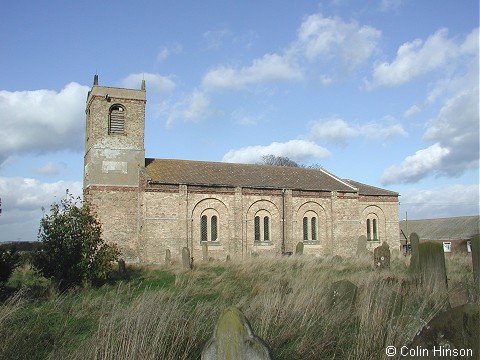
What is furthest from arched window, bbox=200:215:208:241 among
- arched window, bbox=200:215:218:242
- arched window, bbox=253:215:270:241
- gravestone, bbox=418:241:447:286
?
gravestone, bbox=418:241:447:286

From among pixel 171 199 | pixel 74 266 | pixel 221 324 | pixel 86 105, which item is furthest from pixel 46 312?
pixel 86 105

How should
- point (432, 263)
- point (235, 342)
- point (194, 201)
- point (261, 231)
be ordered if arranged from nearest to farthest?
point (235, 342) < point (432, 263) < point (194, 201) < point (261, 231)

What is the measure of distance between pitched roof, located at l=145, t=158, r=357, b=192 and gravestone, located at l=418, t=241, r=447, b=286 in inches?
702

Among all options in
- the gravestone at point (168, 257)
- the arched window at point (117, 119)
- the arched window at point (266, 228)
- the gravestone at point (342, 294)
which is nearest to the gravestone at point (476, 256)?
the gravestone at point (342, 294)

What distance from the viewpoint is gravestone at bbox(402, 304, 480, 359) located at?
360 cm

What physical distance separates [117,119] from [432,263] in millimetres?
22097

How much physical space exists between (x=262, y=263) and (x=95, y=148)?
1431 cm

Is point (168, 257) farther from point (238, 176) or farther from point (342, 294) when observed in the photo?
point (342, 294)

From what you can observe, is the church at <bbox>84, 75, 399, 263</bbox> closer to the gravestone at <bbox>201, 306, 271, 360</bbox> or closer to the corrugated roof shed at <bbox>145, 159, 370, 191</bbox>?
the corrugated roof shed at <bbox>145, 159, 370, 191</bbox>

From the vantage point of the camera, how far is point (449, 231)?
47.3 m

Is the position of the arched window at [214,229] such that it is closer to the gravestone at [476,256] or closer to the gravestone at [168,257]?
the gravestone at [168,257]

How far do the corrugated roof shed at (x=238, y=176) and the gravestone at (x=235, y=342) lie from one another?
22.5 metres

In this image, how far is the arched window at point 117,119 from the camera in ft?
89.1

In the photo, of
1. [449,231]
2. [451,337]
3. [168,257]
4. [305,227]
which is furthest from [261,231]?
[449,231]
